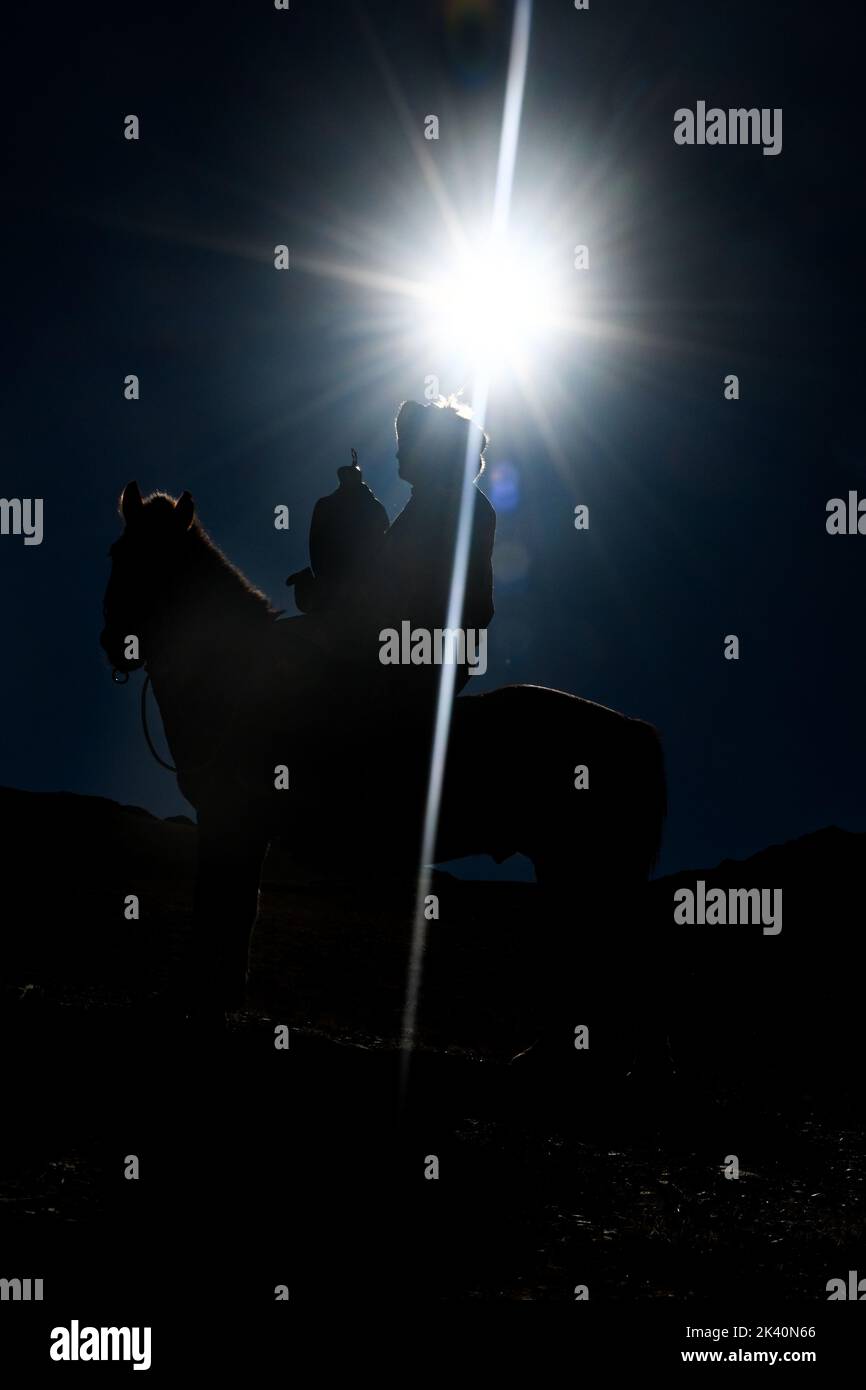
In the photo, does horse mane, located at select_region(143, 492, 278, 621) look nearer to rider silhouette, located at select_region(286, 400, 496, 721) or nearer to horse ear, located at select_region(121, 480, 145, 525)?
horse ear, located at select_region(121, 480, 145, 525)

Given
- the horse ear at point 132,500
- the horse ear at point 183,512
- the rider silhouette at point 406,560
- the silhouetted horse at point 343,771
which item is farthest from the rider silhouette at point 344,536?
the horse ear at point 132,500

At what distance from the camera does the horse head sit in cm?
859

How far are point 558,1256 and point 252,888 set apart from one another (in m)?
4.11

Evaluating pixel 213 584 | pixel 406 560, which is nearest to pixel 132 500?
pixel 213 584

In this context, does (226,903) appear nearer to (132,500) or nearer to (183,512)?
(183,512)

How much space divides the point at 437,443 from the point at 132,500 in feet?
8.87

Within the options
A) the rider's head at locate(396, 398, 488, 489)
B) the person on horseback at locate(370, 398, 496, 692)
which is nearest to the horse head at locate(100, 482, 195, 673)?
the person on horseback at locate(370, 398, 496, 692)

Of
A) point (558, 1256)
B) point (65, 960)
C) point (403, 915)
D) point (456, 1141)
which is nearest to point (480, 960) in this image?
point (403, 915)

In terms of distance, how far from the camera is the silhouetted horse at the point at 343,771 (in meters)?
8.07

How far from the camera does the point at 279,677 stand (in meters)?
8.29

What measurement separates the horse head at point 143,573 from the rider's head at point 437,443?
2.02 metres

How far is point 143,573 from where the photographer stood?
8.60 metres

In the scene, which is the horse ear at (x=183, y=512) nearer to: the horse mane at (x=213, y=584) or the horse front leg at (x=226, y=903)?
the horse mane at (x=213, y=584)
